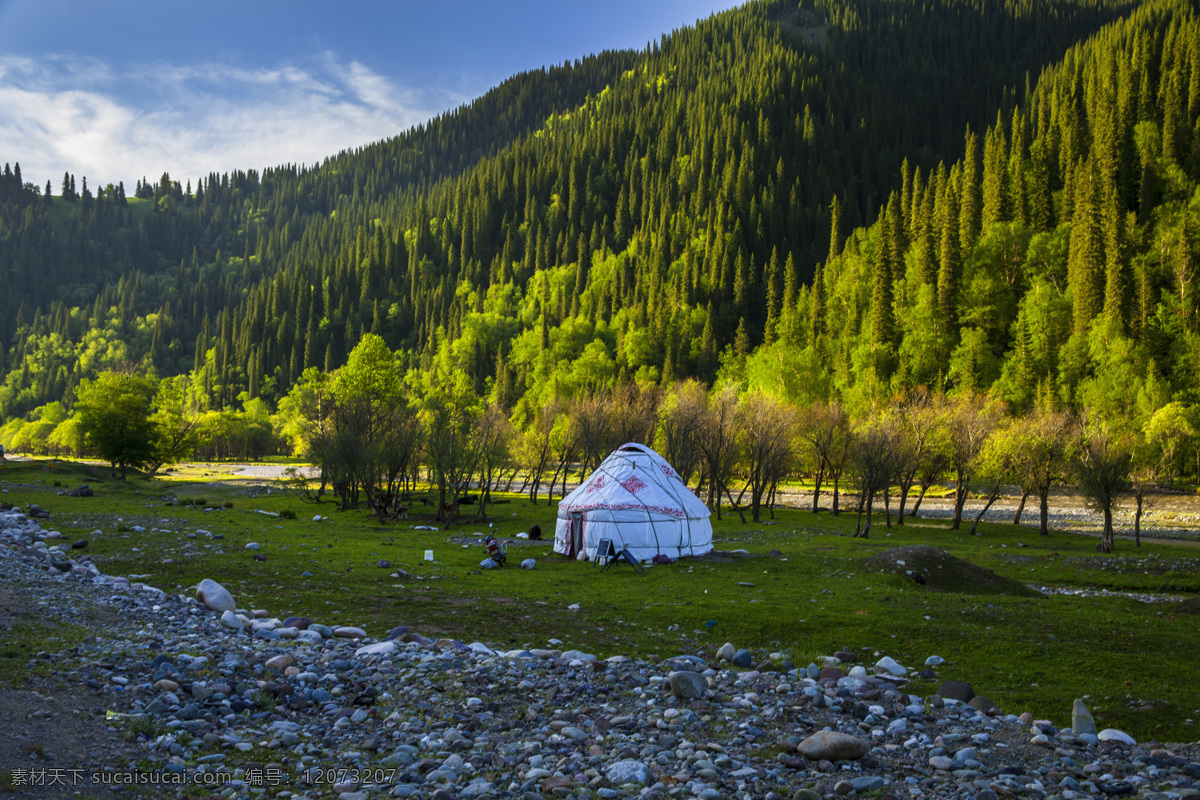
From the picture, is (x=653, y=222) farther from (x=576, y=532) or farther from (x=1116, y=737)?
(x=1116, y=737)

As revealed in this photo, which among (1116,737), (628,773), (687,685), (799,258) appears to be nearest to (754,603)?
(687,685)

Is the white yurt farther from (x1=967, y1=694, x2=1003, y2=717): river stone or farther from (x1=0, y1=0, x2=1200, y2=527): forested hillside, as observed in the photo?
Result: (x1=0, y1=0, x2=1200, y2=527): forested hillside

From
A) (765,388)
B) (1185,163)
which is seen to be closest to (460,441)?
(765,388)

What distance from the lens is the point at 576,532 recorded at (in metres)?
26.2

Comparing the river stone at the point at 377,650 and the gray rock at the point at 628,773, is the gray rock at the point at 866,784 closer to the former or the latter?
the gray rock at the point at 628,773

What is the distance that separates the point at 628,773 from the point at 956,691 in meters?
5.84

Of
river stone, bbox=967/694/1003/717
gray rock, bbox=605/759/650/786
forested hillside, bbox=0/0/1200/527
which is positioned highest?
forested hillside, bbox=0/0/1200/527

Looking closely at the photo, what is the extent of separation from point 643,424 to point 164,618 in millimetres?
46556

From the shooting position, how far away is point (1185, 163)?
79.1 meters

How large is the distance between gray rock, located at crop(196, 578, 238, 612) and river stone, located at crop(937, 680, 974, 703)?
1225 cm

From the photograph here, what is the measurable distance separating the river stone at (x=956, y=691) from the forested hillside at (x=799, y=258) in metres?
42.1

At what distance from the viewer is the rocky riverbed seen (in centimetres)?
617

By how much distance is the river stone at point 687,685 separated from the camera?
8602mm

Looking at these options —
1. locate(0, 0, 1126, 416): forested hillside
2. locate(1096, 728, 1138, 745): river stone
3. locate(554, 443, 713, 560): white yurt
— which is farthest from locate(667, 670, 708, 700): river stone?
locate(0, 0, 1126, 416): forested hillside
